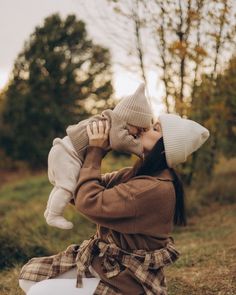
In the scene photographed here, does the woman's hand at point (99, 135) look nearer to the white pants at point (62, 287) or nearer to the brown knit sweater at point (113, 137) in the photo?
the brown knit sweater at point (113, 137)

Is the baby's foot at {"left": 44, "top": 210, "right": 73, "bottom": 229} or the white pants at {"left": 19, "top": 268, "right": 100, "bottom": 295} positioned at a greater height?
the baby's foot at {"left": 44, "top": 210, "right": 73, "bottom": 229}

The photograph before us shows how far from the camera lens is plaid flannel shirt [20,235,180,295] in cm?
252

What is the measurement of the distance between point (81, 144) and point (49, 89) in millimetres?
18327

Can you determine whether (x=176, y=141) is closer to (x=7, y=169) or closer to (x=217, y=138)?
(x=217, y=138)

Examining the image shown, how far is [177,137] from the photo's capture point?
2514mm

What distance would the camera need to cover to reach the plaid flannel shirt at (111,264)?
99.2 inches

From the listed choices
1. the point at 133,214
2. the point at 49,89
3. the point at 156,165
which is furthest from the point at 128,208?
the point at 49,89

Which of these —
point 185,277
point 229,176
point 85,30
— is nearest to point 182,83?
point 229,176

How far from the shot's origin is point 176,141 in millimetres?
2508

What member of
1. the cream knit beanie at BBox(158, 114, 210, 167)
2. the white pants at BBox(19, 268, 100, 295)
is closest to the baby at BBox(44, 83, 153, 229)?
the cream knit beanie at BBox(158, 114, 210, 167)

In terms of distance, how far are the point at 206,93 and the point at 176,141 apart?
484 cm

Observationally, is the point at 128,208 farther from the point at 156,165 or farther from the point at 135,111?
the point at 135,111

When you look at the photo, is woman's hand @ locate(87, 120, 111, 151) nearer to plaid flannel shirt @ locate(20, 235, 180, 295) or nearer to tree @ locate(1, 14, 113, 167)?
plaid flannel shirt @ locate(20, 235, 180, 295)

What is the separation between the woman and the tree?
56.4 feet
